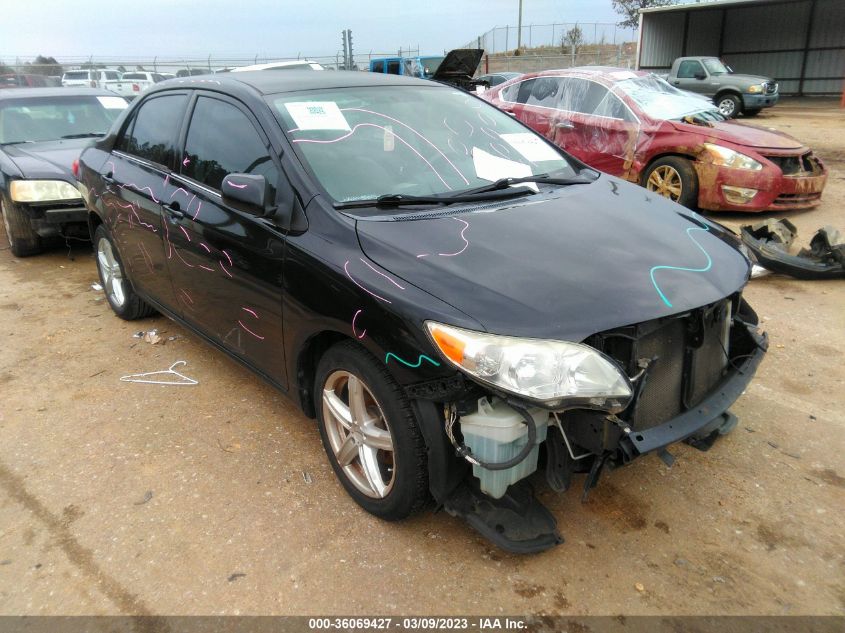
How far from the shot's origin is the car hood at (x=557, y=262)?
6.95ft

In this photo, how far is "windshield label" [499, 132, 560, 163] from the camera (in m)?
3.46

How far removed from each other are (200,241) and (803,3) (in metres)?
28.9

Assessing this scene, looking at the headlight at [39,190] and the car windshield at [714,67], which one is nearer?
the headlight at [39,190]

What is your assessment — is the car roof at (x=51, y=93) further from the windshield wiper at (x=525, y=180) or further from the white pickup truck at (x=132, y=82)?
the white pickup truck at (x=132, y=82)

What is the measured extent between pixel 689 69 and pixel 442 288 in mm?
18922

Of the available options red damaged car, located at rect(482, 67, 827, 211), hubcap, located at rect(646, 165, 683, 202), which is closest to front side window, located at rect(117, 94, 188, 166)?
red damaged car, located at rect(482, 67, 827, 211)

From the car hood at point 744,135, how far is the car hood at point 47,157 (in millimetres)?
6157

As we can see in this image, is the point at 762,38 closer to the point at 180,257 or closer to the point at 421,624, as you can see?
the point at 180,257

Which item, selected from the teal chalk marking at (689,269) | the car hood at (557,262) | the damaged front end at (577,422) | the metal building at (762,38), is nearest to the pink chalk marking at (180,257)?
the car hood at (557,262)

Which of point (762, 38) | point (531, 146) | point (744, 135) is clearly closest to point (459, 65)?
point (744, 135)

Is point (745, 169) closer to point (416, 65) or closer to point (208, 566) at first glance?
point (208, 566)

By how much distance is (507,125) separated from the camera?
3662mm

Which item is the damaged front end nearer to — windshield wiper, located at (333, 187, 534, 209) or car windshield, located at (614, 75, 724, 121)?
windshield wiper, located at (333, 187, 534, 209)

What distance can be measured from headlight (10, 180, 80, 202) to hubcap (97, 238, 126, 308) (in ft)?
5.05
